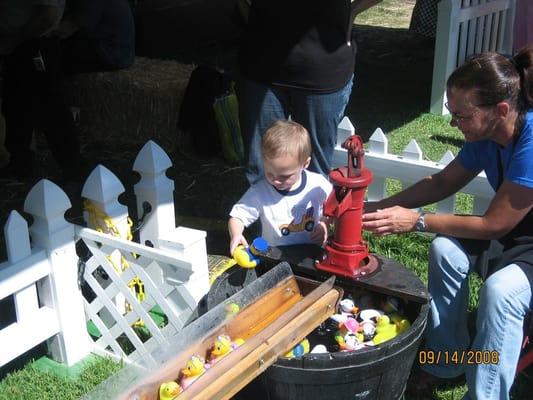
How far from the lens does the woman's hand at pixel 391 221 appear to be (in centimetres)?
249

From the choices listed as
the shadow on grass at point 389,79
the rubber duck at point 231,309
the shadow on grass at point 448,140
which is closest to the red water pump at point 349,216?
the rubber duck at point 231,309

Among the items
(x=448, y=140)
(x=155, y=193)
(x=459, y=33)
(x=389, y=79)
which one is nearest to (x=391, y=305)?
(x=155, y=193)

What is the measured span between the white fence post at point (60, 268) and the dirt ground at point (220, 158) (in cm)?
103

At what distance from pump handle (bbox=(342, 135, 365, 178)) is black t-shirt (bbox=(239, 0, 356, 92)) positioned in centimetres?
79

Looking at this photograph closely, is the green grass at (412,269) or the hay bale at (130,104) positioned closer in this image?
the green grass at (412,269)

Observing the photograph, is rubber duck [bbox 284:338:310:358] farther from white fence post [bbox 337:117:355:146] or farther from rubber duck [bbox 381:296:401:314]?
white fence post [bbox 337:117:355:146]

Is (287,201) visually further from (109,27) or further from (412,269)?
(109,27)

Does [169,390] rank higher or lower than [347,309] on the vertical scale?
higher

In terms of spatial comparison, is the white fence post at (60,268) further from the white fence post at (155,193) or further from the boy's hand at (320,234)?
the boy's hand at (320,234)

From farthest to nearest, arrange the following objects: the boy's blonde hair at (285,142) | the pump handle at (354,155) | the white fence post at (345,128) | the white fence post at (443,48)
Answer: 1. the white fence post at (443,48)
2. the white fence post at (345,128)
3. the boy's blonde hair at (285,142)
4. the pump handle at (354,155)

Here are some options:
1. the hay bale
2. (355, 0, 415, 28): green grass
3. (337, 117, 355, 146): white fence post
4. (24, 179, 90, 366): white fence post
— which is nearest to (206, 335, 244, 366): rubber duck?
(24, 179, 90, 366): white fence post

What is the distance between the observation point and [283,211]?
2824mm

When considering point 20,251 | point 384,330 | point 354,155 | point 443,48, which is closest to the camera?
point 354,155

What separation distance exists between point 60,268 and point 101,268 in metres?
0.29
